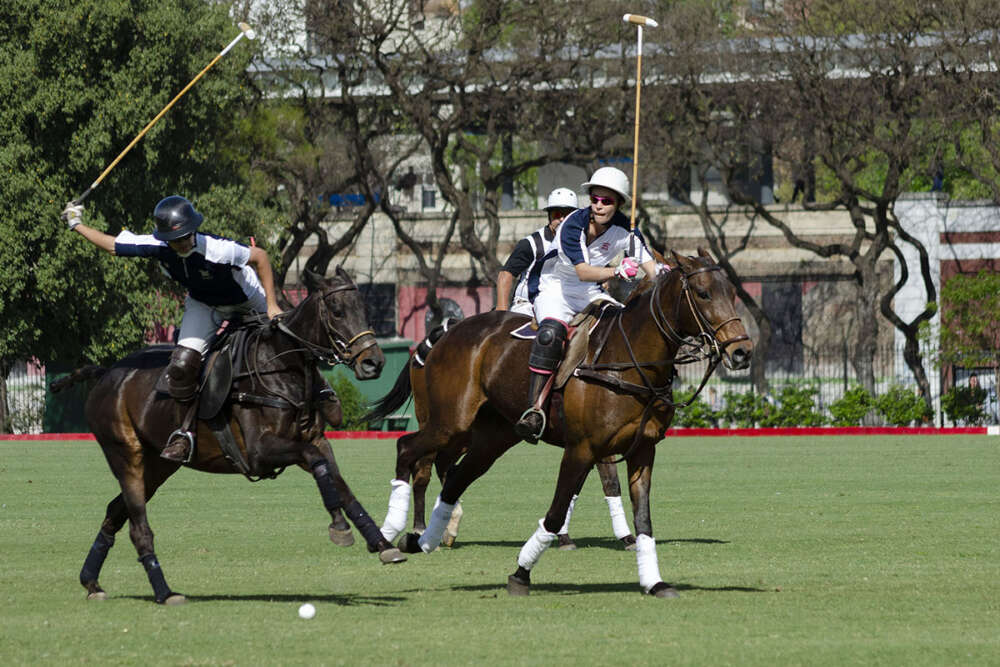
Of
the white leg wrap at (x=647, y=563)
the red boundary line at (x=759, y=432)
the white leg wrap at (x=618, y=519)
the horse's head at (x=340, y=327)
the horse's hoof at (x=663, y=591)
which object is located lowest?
the red boundary line at (x=759, y=432)

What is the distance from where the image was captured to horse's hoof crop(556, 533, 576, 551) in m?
12.8

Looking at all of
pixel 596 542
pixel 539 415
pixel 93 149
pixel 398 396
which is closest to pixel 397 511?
pixel 539 415

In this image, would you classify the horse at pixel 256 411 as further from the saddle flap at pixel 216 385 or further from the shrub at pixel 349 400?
the shrub at pixel 349 400

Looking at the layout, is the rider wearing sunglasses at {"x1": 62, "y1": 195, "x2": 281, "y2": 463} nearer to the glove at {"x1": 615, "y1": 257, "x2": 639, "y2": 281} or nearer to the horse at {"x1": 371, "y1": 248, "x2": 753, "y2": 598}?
the horse at {"x1": 371, "y1": 248, "x2": 753, "y2": 598}

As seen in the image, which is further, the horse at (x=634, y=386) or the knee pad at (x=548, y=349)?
the knee pad at (x=548, y=349)

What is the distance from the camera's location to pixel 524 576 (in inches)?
386

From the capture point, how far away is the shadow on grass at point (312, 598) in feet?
30.9

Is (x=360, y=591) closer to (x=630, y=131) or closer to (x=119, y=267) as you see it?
(x=119, y=267)

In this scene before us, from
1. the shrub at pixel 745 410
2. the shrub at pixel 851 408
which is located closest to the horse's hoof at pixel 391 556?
the shrub at pixel 745 410

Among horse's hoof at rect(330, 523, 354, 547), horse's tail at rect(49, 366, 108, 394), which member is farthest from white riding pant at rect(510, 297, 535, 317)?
horse's hoof at rect(330, 523, 354, 547)

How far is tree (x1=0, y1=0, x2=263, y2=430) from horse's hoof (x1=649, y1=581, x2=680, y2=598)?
25.1 meters

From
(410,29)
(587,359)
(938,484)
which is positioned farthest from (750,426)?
(587,359)

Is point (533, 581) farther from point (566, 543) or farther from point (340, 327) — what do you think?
point (566, 543)

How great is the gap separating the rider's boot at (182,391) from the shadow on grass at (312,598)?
0.83 meters
